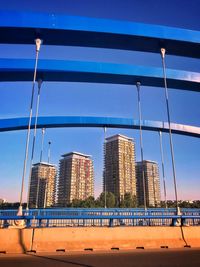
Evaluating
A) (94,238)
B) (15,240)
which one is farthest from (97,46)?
(15,240)

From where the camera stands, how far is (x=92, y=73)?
12.2 m

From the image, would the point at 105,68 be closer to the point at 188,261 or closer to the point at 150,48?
the point at 150,48

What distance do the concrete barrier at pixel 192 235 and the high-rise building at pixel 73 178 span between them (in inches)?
2743

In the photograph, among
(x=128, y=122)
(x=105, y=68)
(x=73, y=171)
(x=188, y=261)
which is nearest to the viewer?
(x=188, y=261)

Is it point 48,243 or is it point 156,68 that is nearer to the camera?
point 48,243

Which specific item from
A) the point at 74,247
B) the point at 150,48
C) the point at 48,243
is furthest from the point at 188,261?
the point at 150,48

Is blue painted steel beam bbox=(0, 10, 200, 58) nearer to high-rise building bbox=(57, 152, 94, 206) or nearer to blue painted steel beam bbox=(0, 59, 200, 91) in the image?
blue painted steel beam bbox=(0, 59, 200, 91)

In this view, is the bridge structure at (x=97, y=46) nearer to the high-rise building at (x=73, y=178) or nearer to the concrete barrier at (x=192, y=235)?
the concrete barrier at (x=192, y=235)

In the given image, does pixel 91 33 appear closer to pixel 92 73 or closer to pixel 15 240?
pixel 92 73

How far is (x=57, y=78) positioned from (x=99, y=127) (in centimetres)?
659

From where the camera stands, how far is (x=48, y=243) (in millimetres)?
6633

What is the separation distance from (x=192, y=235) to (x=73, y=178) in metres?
70.4

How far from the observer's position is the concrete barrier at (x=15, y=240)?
636 cm

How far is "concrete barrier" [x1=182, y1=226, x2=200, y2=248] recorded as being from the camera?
7.82 m
